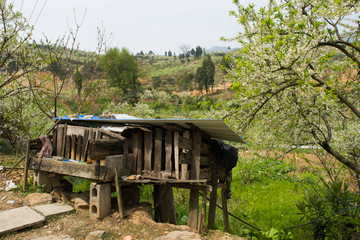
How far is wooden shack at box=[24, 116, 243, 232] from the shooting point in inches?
169

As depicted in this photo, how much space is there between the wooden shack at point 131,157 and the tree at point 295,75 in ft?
4.37

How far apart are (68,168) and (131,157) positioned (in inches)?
49.8

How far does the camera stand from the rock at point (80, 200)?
15.4 ft

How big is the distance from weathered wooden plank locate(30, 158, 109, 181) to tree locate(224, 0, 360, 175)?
3.31 meters

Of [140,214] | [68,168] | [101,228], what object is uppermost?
[68,168]

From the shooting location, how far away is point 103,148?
4.33 metres

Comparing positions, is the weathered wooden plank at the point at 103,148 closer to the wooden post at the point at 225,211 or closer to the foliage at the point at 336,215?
the wooden post at the point at 225,211

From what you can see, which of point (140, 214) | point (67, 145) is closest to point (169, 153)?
point (140, 214)

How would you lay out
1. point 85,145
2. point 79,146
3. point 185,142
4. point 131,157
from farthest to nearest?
point 79,146, point 85,145, point 131,157, point 185,142

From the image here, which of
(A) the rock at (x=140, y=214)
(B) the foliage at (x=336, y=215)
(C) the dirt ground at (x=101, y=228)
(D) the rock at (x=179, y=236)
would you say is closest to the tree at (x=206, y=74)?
(B) the foliage at (x=336, y=215)

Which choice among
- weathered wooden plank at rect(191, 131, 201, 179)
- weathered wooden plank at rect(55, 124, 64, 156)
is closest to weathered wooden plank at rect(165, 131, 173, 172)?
weathered wooden plank at rect(191, 131, 201, 179)

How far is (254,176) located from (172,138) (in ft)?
27.9

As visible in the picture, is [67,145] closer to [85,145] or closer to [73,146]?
[73,146]

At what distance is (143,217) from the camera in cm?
428
